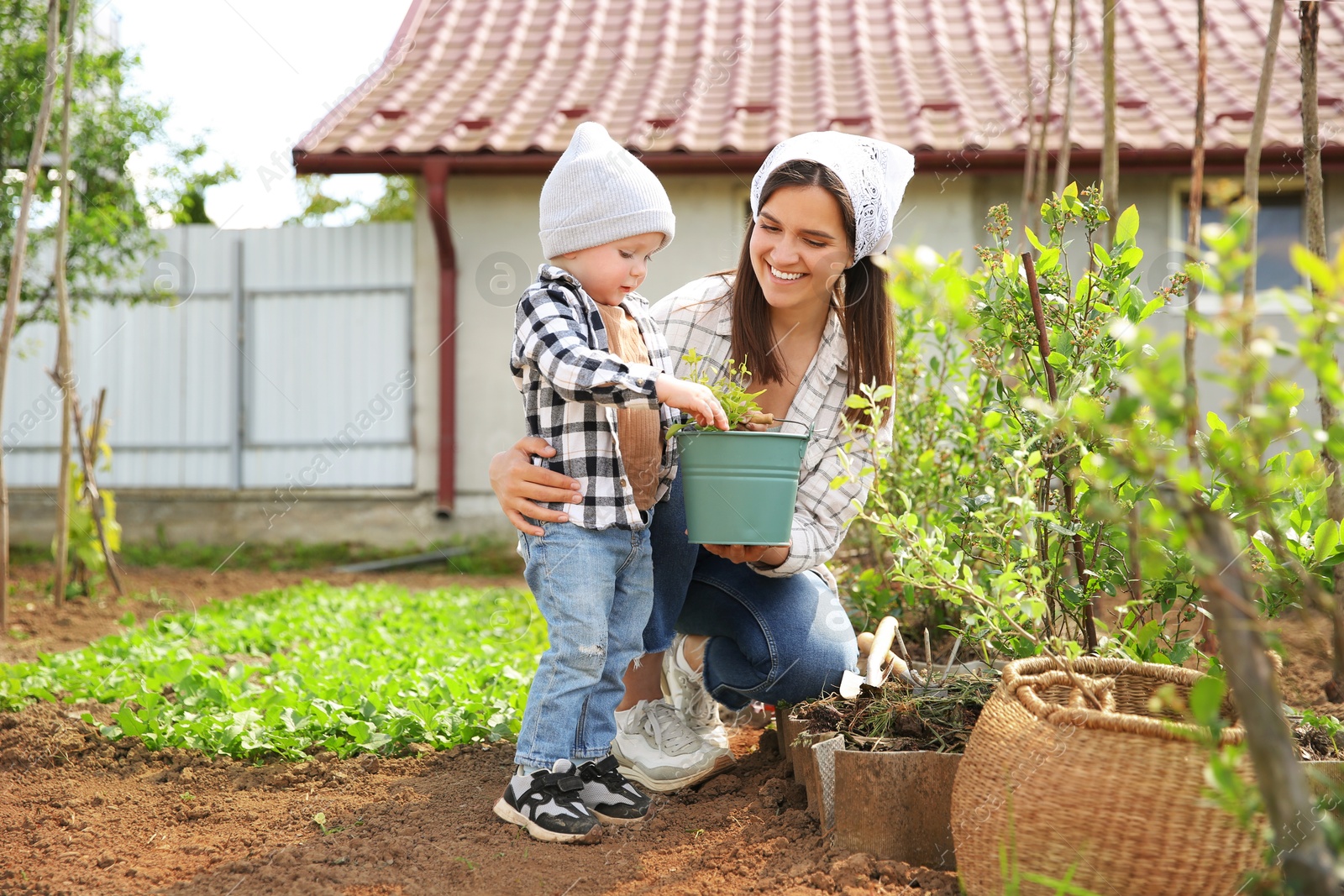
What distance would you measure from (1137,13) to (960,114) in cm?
252

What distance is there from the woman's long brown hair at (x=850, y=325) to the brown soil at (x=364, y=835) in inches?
36.7

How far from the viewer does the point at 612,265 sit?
2.14 metres

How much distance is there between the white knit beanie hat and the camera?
6.86 feet

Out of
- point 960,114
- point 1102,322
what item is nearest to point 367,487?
point 960,114

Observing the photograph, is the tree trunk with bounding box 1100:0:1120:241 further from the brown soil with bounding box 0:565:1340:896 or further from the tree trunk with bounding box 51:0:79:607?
the tree trunk with bounding box 51:0:79:607

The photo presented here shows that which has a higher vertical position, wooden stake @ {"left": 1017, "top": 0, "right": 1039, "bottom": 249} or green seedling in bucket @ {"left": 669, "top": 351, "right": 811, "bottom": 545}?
wooden stake @ {"left": 1017, "top": 0, "right": 1039, "bottom": 249}

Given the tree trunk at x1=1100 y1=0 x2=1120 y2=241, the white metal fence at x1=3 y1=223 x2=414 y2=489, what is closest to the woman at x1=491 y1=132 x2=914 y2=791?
the tree trunk at x1=1100 y1=0 x2=1120 y2=241

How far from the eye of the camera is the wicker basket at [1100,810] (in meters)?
1.35

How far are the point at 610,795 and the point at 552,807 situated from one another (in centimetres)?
16

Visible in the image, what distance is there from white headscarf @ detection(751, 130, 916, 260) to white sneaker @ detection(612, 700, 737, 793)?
3.91 ft

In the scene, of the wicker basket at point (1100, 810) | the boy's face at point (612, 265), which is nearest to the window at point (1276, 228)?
the boy's face at point (612, 265)

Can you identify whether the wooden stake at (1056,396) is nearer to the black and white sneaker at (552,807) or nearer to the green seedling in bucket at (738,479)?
the green seedling in bucket at (738,479)

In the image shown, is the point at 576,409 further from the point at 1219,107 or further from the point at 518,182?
the point at 1219,107

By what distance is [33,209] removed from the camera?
6070 millimetres
